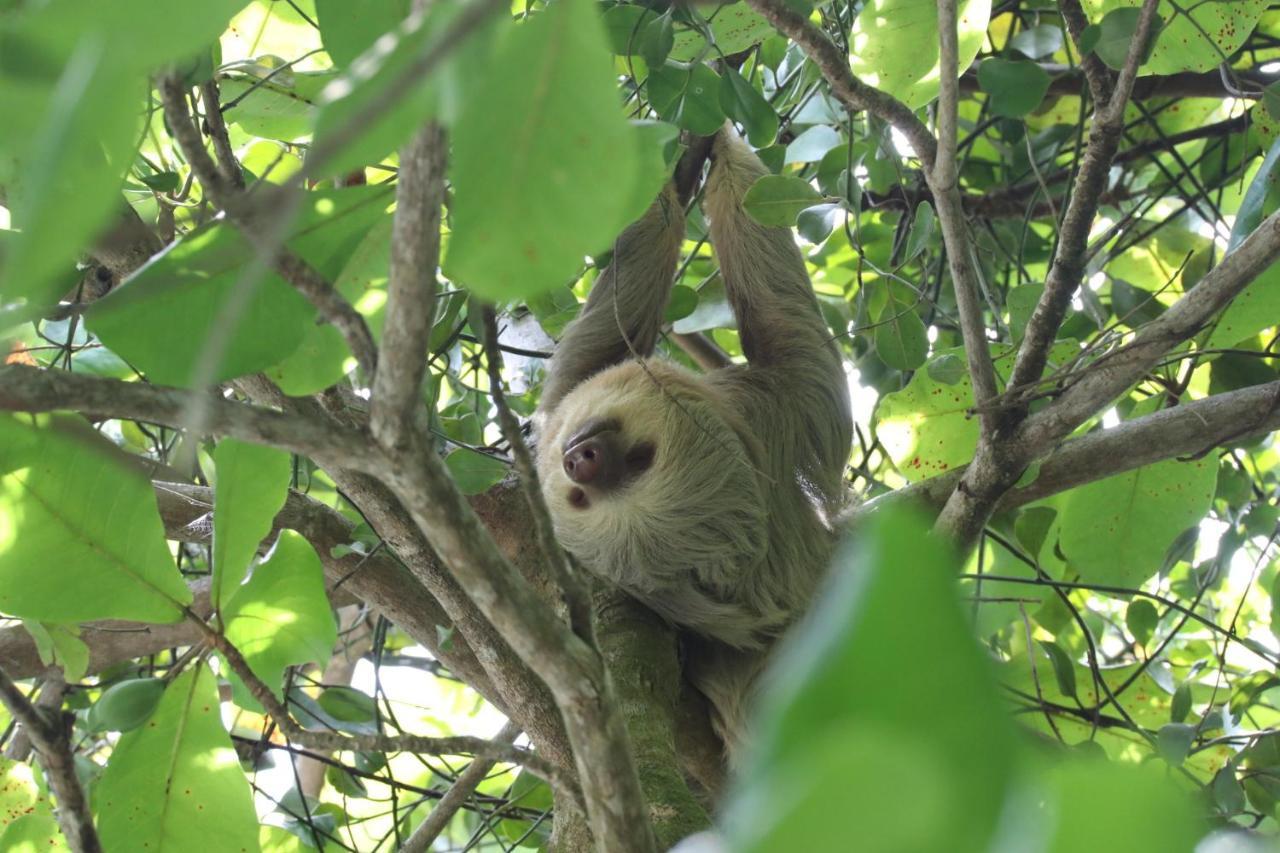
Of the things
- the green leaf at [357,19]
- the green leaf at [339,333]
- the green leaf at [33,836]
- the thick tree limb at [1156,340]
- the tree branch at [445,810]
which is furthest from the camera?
the tree branch at [445,810]

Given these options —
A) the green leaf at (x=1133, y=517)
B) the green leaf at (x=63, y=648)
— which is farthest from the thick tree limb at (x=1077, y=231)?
the green leaf at (x=63, y=648)

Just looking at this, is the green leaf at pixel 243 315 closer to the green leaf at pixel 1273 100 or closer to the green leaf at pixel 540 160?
the green leaf at pixel 540 160

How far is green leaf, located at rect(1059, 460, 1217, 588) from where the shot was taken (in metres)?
3.10

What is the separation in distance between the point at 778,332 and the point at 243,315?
2982 mm

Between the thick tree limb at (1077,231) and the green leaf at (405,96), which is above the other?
the thick tree limb at (1077,231)

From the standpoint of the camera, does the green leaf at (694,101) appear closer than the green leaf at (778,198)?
Yes

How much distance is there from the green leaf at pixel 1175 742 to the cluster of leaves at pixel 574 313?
0.04ft

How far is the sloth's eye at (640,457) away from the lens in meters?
3.77

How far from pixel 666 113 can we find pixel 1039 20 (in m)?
2.06

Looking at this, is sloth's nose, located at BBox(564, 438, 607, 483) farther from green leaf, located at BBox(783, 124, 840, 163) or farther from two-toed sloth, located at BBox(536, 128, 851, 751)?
green leaf, located at BBox(783, 124, 840, 163)

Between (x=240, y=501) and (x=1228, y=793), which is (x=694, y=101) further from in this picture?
(x=1228, y=793)

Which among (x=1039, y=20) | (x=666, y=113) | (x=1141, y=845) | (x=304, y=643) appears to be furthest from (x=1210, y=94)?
(x=1141, y=845)

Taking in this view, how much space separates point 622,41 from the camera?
8.38 feet

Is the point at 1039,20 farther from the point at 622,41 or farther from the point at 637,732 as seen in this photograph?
the point at 637,732
